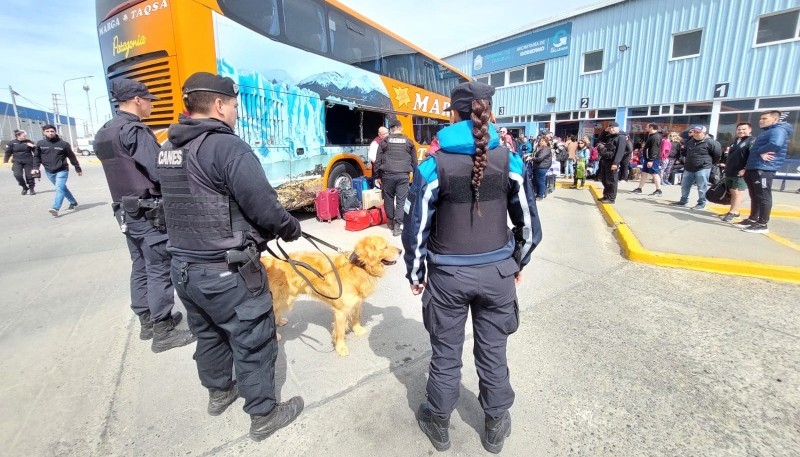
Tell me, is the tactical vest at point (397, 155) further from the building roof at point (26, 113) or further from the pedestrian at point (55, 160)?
the building roof at point (26, 113)

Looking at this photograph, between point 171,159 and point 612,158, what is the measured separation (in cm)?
917

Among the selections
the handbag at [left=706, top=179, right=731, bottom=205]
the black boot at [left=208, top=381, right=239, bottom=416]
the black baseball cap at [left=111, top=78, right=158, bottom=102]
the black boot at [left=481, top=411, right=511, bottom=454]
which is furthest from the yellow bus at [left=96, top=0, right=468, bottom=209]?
the handbag at [left=706, top=179, right=731, bottom=205]

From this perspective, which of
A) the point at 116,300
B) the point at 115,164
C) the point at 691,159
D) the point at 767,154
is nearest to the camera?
the point at 115,164

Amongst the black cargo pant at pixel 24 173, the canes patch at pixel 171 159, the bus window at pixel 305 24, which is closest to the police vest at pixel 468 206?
the canes patch at pixel 171 159

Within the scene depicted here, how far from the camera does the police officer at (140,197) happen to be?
9.25ft

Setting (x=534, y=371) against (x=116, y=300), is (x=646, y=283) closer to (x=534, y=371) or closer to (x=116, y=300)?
(x=534, y=371)

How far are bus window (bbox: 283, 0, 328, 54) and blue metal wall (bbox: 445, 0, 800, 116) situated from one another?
15.7 meters

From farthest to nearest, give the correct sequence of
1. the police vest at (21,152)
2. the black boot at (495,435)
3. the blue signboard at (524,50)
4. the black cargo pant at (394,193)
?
the blue signboard at (524,50)
the police vest at (21,152)
the black cargo pant at (394,193)
the black boot at (495,435)

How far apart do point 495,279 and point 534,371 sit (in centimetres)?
128

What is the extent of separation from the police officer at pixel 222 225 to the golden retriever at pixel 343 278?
0.86m

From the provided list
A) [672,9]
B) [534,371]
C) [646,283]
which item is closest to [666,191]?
[646,283]

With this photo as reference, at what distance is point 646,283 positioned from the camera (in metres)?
4.16

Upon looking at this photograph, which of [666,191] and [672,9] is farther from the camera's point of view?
[672,9]

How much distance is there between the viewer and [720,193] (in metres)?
6.68
